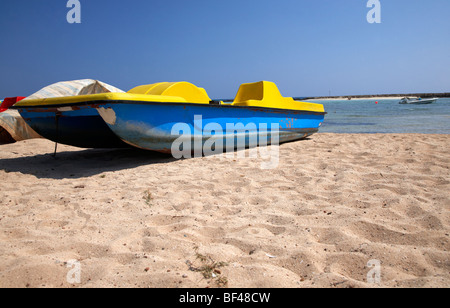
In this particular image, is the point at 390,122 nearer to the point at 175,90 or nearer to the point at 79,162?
the point at 175,90

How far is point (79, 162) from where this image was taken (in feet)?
→ 13.3

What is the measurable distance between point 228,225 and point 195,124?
2.29 metres

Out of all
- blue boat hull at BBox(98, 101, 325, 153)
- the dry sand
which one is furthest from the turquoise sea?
the dry sand

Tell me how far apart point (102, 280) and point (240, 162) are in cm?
272

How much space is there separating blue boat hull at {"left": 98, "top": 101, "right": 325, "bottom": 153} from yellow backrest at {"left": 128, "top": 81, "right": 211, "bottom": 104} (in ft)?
1.80

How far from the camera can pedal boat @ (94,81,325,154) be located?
3326mm

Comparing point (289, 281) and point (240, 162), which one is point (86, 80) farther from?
point (289, 281)

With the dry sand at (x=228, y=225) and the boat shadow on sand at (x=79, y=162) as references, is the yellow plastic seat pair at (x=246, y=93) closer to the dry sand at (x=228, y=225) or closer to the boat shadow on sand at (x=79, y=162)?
the boat shadow on sand at (x=79, y=162)

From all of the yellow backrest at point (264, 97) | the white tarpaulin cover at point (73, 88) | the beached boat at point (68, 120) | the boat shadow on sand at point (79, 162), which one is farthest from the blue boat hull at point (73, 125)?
the yellow backrest at point (264, 97)

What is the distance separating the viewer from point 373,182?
282 cm

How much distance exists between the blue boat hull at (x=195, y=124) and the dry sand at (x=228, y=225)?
19.0 inches

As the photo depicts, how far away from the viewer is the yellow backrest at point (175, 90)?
165 inches

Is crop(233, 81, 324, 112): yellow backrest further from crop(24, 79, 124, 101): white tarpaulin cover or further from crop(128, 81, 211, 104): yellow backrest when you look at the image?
crop(24, 79, 124, 101): white tarpaulin cover
